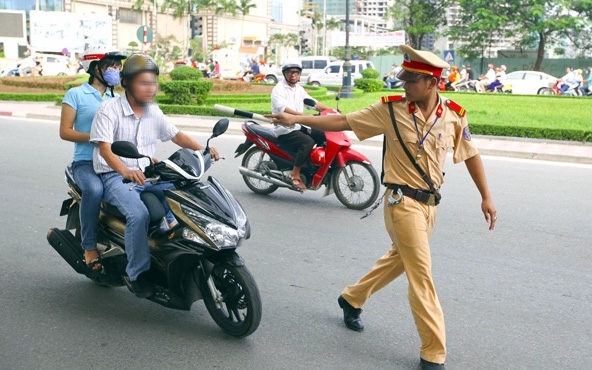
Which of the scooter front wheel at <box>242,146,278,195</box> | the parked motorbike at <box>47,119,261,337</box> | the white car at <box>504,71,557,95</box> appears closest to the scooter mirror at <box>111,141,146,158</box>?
the parked motorbike at <box>47,119,261,337</box>

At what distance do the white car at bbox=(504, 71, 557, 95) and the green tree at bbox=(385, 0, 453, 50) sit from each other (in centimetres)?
1646

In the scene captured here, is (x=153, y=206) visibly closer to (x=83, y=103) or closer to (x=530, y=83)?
(x=83, y=103)

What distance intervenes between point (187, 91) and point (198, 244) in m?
16.8

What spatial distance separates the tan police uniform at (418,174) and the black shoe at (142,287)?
152 centimetres

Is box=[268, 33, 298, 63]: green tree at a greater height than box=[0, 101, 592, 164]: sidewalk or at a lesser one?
greater

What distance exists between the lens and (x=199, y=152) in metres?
4.27

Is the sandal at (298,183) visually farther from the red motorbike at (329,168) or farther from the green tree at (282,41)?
the green tree at (282,41)

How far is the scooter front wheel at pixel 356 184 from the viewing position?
802 cm

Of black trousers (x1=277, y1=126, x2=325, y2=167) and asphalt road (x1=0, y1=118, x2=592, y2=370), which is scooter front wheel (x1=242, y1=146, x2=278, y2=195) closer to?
asphalt road (x1=0, y1=118, x2=592, y2=370)

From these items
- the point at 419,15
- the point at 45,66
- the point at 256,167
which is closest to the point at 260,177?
the point at 256,167

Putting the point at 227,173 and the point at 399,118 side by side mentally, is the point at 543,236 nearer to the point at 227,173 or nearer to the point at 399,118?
the point at 399,118

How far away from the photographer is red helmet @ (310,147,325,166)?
26.6 feet

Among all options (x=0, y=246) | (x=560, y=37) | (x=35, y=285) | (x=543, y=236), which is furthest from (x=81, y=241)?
(x=560, y=37)

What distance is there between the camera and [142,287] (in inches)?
173
